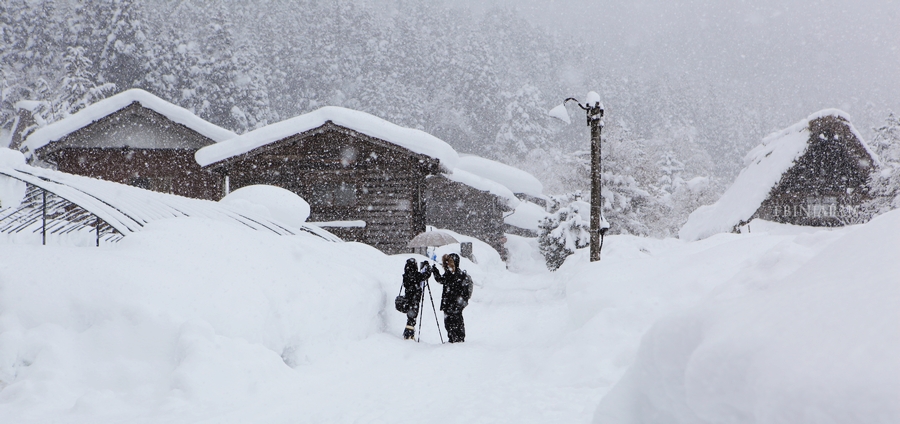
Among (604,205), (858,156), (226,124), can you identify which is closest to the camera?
(858,156)

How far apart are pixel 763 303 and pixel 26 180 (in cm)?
936

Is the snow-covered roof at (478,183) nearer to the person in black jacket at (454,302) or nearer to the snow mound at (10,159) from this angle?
the person in black jacket at (454,302)

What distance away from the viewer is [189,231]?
306 inches

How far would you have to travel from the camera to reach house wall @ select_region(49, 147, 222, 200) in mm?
22922

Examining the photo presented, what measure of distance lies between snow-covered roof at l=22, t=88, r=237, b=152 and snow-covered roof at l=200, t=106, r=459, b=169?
366 centimetres

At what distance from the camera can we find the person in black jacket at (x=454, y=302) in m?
8.85

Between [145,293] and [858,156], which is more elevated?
[858,156]

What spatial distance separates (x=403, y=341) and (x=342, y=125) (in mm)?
10524

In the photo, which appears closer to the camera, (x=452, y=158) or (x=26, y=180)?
(x=26, y=180)

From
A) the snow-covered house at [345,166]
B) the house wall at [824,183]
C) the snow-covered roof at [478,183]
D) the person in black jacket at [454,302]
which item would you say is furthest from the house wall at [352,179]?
the house wall at [824,183]

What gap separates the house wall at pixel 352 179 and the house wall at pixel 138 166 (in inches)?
227

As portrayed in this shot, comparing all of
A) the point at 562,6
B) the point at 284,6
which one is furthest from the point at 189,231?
the point at 562,6

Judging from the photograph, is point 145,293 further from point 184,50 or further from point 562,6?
point 562,6

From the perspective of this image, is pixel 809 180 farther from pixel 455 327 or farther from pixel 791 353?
pixel 791 353
